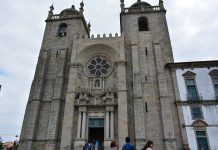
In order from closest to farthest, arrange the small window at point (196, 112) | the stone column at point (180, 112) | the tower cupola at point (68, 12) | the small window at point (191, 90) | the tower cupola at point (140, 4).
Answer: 1. the stone column at point (180, 112)
2. the small window at point (196, 112)
3. the small window at point (191, 90)
4. the tower cupola at point (140, 4)
5. the tower cupola at point (68, 12)

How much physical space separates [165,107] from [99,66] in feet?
29.5

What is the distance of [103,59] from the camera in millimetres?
24109

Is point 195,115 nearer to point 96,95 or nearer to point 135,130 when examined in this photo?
point 135,130

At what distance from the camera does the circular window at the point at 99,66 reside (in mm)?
23078

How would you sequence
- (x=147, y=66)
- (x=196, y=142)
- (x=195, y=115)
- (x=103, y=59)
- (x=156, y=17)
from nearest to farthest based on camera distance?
(x=196, y=142) → (x=195, y=115) → (x=147, y=66) → (x=103, y=59) → (x=156, y=17)

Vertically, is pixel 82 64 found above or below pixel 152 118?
above

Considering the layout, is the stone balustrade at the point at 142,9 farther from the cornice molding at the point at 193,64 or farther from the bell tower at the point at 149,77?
the cornice molding at the point at 193,64

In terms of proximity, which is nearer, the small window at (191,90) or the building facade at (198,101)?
the building facade at (198,101)

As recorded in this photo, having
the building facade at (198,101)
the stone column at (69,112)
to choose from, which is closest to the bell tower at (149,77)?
the building facade at (198,101)

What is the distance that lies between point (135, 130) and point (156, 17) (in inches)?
621

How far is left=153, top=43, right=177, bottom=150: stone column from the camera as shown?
17828 mm

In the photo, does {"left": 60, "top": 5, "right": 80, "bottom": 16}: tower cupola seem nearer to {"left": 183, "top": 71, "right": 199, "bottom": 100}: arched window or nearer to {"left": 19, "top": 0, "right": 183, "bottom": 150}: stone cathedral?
{"left": 19, "top": 0, "right": 183, "bottom": 150}: stone cathedral

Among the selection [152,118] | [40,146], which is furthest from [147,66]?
[40,146]

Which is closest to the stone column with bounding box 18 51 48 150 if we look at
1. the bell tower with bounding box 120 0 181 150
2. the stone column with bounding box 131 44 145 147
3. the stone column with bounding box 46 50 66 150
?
the stone column with bounding box 46 50 66 150
